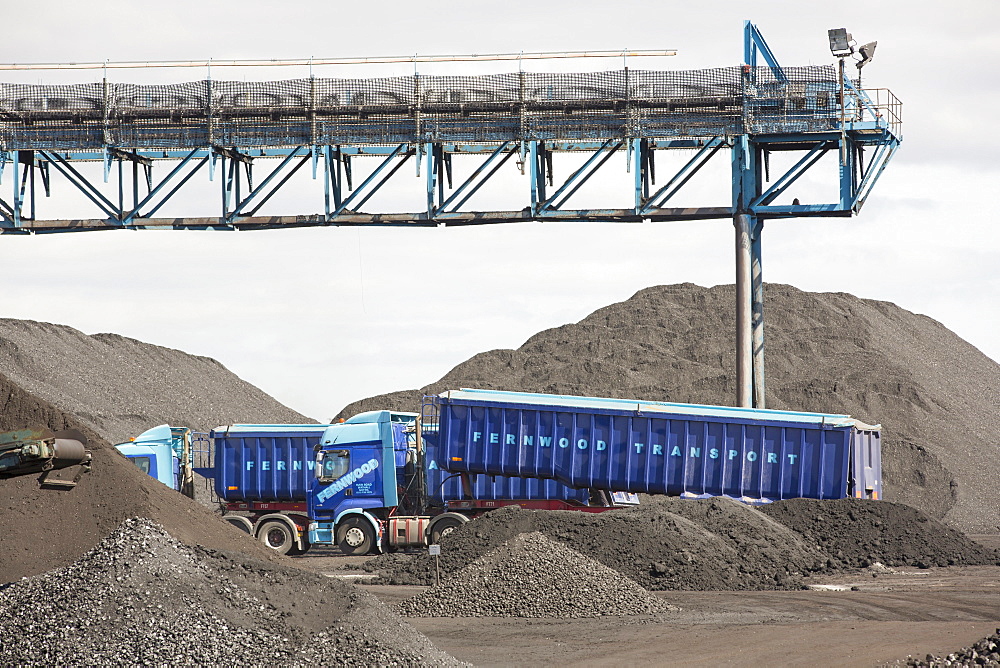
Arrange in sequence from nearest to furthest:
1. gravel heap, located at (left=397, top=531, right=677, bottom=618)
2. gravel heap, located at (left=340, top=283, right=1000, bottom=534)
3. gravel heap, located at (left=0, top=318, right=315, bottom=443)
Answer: gravel heap, located at (left=397, top=531, right=677, bottom=618) < gravel heap, located at (left=340, top=283, right=1000, bottom=534) < gravel heap, located at (left=0, top=318, right=315, bottom=443)

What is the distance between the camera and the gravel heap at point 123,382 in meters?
57.4

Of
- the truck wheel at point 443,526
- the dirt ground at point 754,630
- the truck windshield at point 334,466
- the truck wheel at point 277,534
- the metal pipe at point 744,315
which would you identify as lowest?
the truck wheel at point 277,534

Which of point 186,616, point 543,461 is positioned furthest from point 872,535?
point 186,616

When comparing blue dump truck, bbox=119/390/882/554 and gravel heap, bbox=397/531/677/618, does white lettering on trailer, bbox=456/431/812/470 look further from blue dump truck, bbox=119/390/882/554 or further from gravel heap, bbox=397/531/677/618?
gravel heap, bbox=397/531/677/618

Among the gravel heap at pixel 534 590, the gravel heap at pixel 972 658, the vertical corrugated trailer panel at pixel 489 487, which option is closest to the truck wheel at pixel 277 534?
the vertical corrugated trailer panel at pixel 489 487

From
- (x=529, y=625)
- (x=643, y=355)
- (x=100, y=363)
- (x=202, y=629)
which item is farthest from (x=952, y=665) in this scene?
(x=100, y=363)

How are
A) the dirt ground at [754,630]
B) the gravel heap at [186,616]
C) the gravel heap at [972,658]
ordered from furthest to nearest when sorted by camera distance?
the dirt ground at [754,630]
the gravel heap at [972,658]
the gravel heap at [186,616]

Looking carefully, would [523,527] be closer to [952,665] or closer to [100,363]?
[952,665]

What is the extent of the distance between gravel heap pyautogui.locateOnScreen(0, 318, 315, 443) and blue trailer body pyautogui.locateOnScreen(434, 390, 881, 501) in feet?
105

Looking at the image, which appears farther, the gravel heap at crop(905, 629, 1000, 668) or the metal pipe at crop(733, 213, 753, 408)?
the metal pipe at crop(733, 213, 753, 408)

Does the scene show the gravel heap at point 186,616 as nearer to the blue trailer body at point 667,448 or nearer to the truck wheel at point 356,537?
the blue trailer body at point 667,448

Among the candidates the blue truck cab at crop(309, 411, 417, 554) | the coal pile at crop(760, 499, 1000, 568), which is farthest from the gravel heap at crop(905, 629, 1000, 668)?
the blue truck cab at crop(309, 411, 417, 554)

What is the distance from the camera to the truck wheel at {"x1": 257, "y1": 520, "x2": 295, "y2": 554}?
2811cm

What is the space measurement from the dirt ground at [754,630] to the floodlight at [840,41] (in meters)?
16.4
